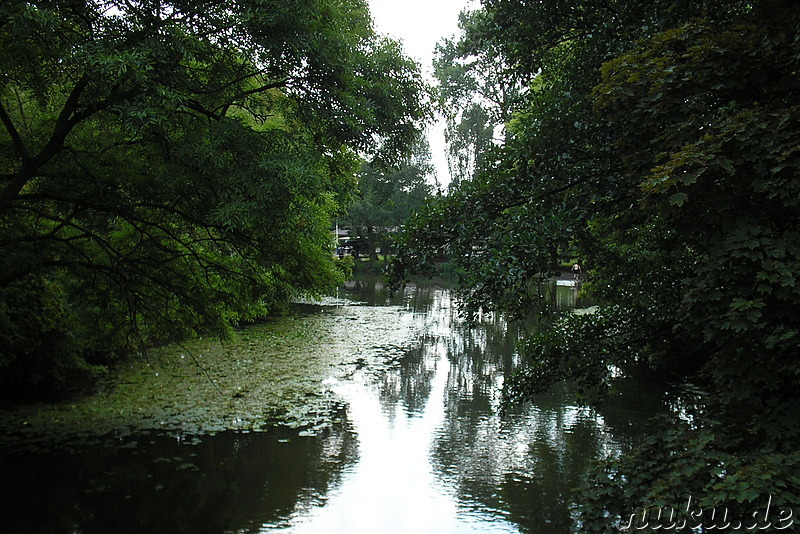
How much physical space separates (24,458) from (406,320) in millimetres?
14335

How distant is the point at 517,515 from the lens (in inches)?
253

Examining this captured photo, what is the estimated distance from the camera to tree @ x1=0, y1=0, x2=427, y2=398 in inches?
203

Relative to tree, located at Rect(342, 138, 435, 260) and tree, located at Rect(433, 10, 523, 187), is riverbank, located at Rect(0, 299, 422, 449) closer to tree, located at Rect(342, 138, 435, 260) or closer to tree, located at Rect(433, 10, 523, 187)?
tree, located at Rect(433, 10, 523, 187)

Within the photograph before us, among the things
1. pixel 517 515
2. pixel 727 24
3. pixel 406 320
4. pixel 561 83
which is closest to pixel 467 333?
pixel 406 320

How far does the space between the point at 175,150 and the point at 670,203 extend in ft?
14.6

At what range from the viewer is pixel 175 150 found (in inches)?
225

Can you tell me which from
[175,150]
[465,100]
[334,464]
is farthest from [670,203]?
[465,100]

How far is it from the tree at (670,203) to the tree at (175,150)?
4.75 ft

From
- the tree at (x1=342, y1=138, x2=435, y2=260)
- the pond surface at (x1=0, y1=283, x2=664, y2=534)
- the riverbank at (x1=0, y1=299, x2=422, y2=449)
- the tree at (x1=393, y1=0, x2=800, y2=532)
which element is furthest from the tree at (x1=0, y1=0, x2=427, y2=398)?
the tree at (x1=342, y1=138, x2=435, y2=260)

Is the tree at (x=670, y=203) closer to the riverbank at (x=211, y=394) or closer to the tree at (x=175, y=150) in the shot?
the tree at (x=175, y=150)

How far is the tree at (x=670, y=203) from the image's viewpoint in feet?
10.8

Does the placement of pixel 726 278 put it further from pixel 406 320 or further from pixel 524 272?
pixel 406 320

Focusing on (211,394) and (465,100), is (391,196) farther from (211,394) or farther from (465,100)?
(211,394)

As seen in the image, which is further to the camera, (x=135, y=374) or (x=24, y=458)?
(x=135, y=374)
